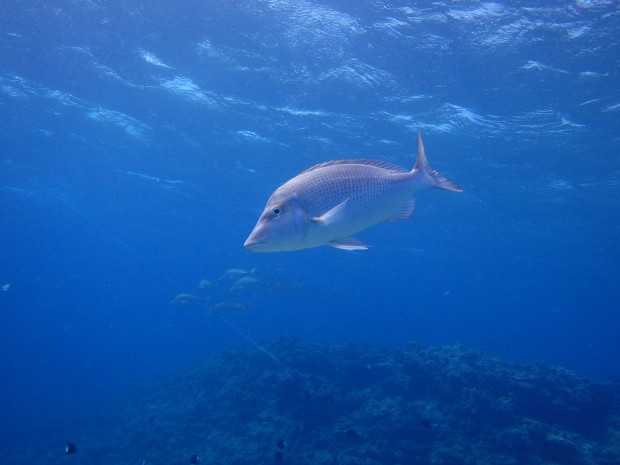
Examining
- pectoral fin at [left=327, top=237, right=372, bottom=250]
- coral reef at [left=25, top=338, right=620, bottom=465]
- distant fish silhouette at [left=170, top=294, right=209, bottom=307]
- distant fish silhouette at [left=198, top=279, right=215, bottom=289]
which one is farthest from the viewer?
distant fish silhouette at [left=198, top=279, right=215, bottom=289]

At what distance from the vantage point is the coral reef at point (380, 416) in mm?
8570

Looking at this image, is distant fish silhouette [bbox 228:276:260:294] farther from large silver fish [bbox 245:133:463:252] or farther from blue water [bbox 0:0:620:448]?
large silver fish [bbox 245:133:463:252]

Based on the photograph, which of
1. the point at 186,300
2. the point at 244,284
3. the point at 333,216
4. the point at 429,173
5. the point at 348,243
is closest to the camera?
the point at 333,216

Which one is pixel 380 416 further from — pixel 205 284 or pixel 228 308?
pixel 205 284

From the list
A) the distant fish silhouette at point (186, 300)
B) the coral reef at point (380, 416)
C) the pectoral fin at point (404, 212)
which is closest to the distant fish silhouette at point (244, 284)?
the distant fish silhouette at point (186, 300)

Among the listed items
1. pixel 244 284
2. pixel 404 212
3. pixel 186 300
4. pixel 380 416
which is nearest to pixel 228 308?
Answer: pixel 244 284

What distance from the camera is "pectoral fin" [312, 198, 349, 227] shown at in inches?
79.0

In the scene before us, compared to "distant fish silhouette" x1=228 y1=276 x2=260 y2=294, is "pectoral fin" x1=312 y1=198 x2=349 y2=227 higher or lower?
lower

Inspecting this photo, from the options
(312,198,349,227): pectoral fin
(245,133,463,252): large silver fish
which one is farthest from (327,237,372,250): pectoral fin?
(312,198,349,227): pectoral fin

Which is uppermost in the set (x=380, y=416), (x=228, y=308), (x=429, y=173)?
(x=228, y=308)

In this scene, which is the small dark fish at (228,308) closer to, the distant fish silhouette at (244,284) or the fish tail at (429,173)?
the distant fish silhouette at (244,284)

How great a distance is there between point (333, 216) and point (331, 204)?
0.22 metres

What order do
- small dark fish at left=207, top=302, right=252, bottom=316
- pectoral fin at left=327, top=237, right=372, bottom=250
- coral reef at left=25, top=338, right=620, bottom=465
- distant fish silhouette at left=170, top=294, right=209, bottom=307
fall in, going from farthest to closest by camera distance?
distant fish silhouette at left=170, top=294, right=209, bottom=307, small dark fish at left=207, top=302, right=252, bottom=316, coral reef at left=25, top=338, right=620, bottom=465, pectoral fin at left=327, top=237, right=372, bottom=250

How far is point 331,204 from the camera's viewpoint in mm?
2232
